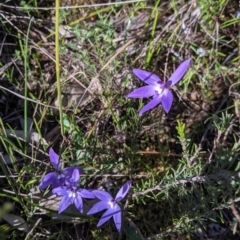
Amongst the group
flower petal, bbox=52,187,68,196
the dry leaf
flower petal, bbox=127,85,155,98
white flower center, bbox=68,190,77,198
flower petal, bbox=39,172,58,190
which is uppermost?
flower petal, bbox=127,85,155,98

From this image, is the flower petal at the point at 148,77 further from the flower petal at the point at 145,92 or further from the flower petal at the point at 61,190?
the flower petal at the point at 61,190

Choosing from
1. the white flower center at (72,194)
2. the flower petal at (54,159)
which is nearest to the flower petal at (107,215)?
the white flower center at (72,194)

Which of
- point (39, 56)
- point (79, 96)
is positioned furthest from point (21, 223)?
point (39, 56)

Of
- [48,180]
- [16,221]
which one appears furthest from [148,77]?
[16,221]

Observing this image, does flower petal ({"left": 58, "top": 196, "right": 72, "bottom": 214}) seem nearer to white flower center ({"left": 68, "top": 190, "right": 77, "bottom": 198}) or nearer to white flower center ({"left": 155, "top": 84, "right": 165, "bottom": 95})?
white flower center ({"left": 68, "top": 190, "right": 77, "bottom": 198})

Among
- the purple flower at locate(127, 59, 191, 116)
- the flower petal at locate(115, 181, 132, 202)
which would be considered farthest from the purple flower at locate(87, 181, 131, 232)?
the purple flower at locate(127, 59, 191, 116)
